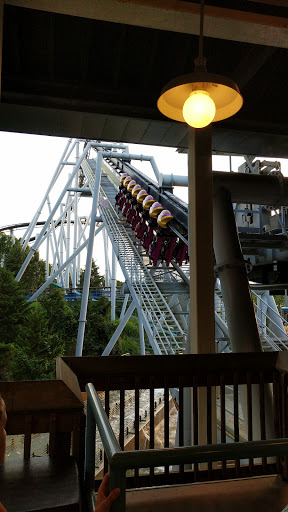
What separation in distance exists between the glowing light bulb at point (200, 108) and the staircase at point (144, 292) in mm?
5290

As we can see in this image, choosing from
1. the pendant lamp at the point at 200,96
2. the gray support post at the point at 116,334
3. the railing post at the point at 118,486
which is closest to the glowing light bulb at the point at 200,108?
the pendant lamp at the point at 200,96

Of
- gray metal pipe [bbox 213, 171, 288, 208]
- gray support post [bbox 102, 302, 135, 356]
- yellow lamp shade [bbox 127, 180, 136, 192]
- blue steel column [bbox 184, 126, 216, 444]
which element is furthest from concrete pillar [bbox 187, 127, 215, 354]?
yellow lamp shade [bbox 127, 180, 136, 192]

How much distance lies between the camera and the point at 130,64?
12.4 feet

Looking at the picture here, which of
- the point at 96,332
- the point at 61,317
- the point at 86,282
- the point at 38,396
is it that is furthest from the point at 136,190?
the point at 96,332

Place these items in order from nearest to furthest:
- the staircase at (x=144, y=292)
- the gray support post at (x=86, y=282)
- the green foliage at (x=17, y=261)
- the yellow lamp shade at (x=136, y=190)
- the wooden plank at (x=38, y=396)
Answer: the wooden plank at (x=38, y=396) → the staircase at (x=144, y=292) → the gray support post at (x=86, y=282) → the yellow lamp shade at (x=136, y=190) → the green foliage at (x=17, y=261)

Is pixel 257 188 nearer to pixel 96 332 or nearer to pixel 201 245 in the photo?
pixel 201 245

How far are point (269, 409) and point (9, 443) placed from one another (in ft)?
28.7

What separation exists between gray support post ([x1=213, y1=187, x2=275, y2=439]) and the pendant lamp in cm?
214

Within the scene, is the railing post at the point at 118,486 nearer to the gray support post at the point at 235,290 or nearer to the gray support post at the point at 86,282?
the gray support post at the point at 235,290

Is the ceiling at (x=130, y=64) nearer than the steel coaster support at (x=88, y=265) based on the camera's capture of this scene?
Yes

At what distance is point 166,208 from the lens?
9.82 meters

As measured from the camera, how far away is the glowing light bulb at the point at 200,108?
219cm

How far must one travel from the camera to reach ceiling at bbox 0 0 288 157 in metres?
2.90

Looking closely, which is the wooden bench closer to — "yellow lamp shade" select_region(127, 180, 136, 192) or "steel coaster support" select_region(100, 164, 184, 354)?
"steel coaster support" select_region(100, 164, 184, 354)
